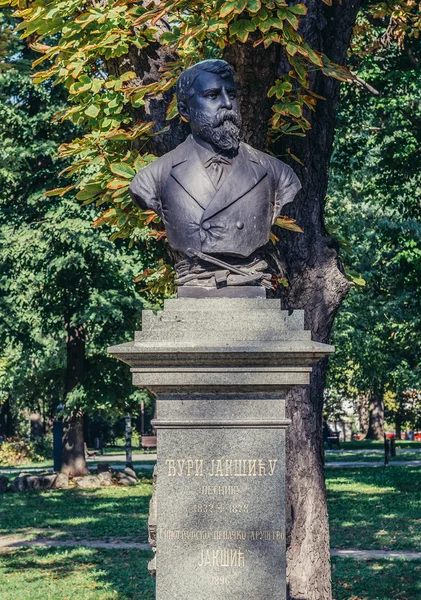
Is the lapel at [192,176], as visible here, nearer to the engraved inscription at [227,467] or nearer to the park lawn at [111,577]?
the engraved inscription at [227,467]

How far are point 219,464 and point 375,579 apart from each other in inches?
235

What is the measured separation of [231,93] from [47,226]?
59.5 feet

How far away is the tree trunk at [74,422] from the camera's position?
87.0ft

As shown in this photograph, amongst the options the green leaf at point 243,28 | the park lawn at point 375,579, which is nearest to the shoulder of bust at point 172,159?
the green leaf at point 243,28

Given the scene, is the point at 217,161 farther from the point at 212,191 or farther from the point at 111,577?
the point at 111,577

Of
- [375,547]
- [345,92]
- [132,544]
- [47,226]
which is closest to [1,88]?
[47,226]

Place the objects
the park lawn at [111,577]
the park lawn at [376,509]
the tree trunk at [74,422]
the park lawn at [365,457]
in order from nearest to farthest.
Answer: the park lawn at [111,577], the park lawn at [376,509], the tree trunk at [74,422], the park lawn at [365,457]

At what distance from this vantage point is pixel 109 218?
8.93 metres

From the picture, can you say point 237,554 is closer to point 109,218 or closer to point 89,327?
point 109,218

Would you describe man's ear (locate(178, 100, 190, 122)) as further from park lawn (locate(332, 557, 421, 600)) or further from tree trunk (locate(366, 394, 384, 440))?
tree trunk (locate(366, 394, 384, 440))

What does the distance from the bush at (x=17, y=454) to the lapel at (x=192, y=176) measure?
111 ft

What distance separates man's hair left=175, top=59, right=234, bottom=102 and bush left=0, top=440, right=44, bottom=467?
111 feet

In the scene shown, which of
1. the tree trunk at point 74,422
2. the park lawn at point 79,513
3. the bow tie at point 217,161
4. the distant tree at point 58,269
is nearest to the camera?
the bow tie at point 217,161

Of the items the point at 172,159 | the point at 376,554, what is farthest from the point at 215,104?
the point at 376,554
